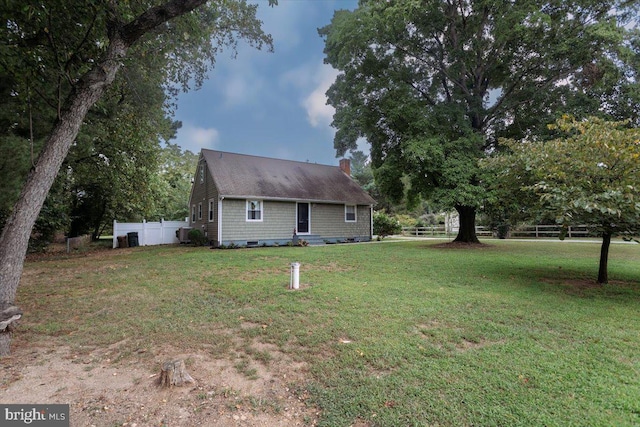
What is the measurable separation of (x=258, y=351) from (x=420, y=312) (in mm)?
2704

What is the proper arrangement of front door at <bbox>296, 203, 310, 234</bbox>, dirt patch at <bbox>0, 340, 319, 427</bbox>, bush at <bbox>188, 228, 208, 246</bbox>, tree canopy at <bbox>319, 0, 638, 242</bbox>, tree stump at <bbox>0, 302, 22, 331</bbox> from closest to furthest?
dirt patch at <bbox>0, 340, 319, 427</bbox> → tree stump at <bbox>0, 302, 22, 331</bbox> → tree canopy at <bbox>319, 0, 638, 242</bbox> → bush at <bbox>188, 228, 208, 246</bbox> → front door at <bbox>296, 203, 310, 234</bbox>

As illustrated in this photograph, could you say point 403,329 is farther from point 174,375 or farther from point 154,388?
point 154,388

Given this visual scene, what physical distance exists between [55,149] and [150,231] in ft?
Answer: 51.4

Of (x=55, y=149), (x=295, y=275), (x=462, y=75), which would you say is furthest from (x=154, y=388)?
(x=462, y=75)

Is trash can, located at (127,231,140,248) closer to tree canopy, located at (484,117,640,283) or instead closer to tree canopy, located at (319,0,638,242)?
tree canopy, located at (319,0,638,242)

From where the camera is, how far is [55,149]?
12.9 ft

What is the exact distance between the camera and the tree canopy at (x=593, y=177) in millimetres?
5105

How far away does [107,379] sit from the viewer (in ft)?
9.85

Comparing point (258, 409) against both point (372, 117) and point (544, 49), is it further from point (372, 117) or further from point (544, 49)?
point (544, 49)

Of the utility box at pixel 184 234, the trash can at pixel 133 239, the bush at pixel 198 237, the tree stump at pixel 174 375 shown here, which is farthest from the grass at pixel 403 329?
the utility box at pixel 184 234

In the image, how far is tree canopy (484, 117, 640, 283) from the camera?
511 cm

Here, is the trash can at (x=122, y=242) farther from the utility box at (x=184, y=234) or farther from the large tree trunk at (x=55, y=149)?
the large tree trunk at (x=55, y=149)

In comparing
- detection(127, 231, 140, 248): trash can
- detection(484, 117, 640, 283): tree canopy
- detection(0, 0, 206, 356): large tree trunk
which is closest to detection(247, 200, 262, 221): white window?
detection(127, 231, 140, 248): trash can

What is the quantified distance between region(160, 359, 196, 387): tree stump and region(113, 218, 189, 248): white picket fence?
16983mm
